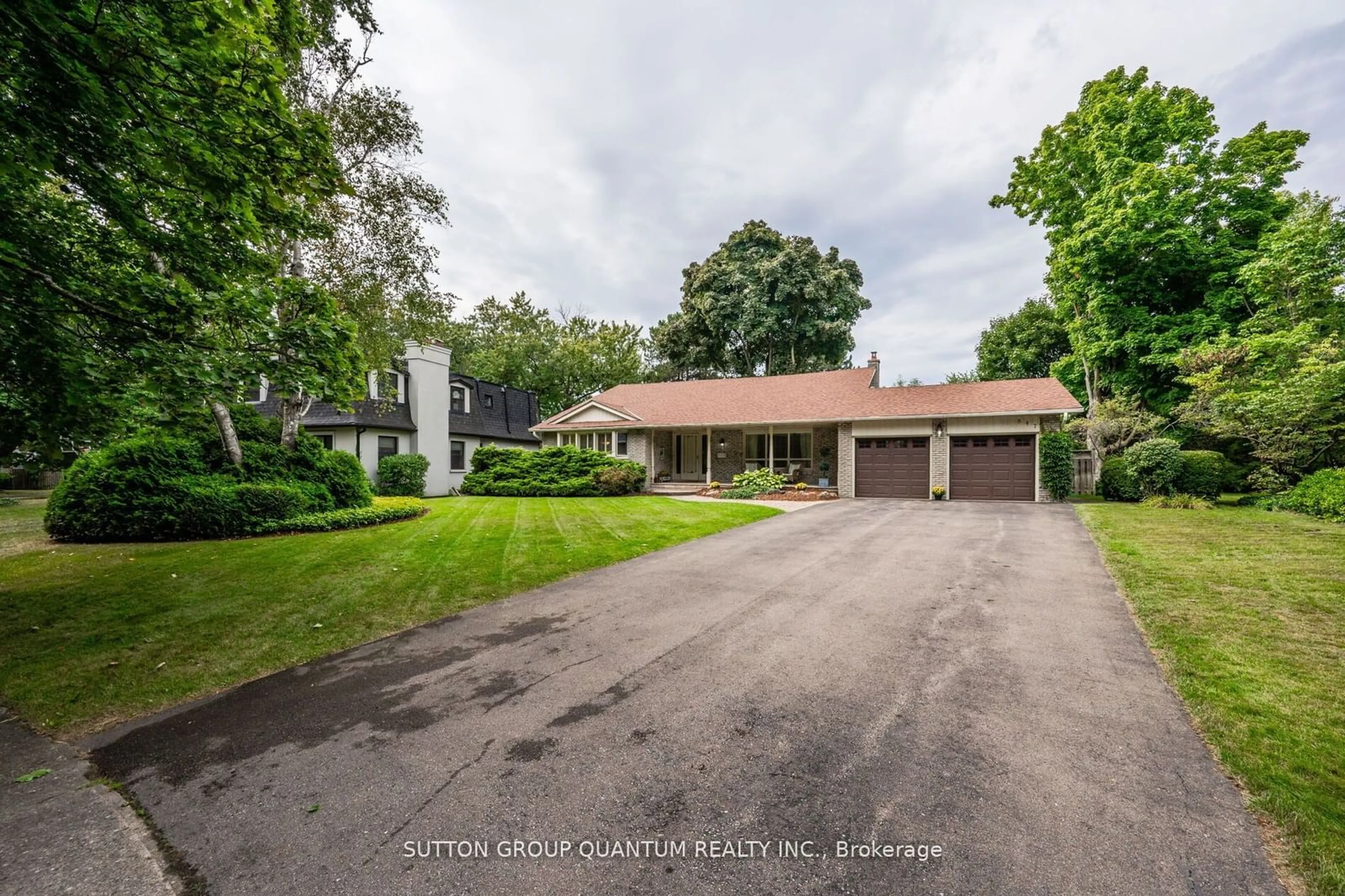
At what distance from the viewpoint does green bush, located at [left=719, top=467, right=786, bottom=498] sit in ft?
60.2

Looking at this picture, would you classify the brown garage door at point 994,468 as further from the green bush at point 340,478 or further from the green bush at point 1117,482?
the green bush at point 340,478

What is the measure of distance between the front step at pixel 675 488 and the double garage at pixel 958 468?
6.12 meters

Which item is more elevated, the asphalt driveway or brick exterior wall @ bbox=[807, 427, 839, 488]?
brick exterior wall @ bbox=[807, 427, 839, 488]

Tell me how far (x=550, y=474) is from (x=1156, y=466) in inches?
748

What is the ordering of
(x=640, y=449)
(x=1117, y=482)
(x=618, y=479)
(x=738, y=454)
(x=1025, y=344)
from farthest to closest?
(x=1025, y=344)
(x=738, y=454)
(x=640, y=449)
(x=618, y=479)
(x=1117, y=482)

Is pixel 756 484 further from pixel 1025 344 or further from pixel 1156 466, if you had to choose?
pixel 1025 344

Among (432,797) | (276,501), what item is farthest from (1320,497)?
(276,501)

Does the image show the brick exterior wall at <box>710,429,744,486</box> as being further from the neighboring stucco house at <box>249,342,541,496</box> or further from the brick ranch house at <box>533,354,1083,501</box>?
the neighboring stucco house at <box>249,342,541,496</box>

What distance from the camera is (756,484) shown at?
18922 millimetres

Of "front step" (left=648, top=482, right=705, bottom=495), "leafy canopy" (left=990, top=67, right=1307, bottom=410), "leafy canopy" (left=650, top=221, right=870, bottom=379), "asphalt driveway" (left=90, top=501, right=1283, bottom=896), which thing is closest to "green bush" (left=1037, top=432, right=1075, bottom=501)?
"leafy canopy" (left=990, top=67, right=1307, bottom=410)

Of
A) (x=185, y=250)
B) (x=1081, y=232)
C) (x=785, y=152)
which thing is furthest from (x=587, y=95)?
(x=1081, y=232)

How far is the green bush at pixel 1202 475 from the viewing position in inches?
537

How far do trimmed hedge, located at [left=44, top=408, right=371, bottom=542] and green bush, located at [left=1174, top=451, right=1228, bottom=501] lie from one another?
73.5 feet

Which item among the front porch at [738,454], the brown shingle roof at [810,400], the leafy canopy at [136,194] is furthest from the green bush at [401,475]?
the leafy canopy at [136,194]
